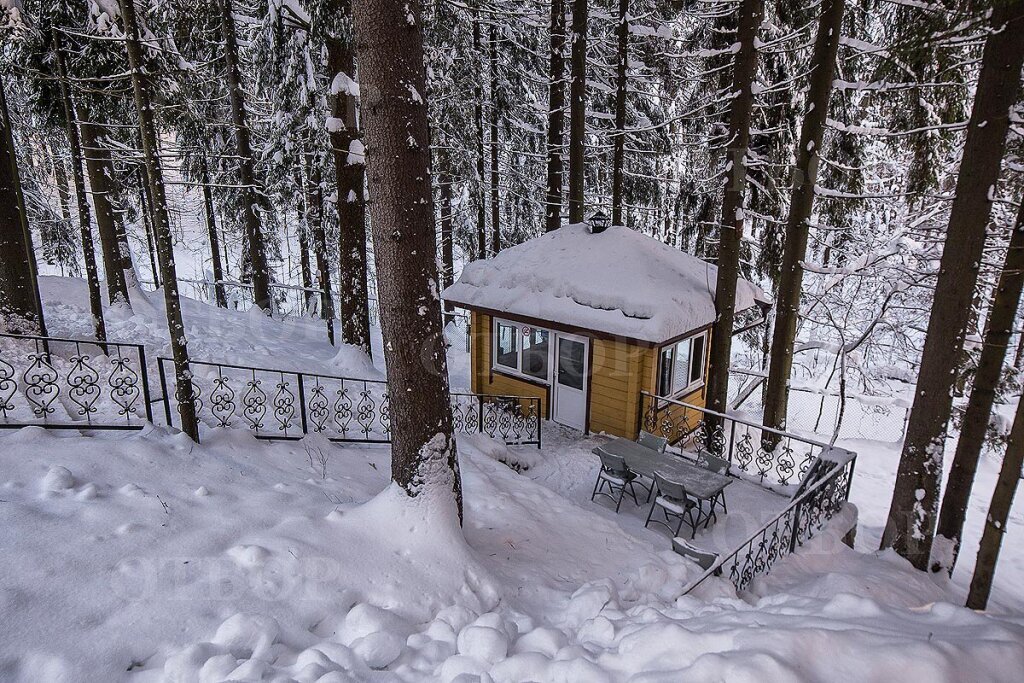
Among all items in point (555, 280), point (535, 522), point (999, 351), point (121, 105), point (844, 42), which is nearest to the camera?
point (535, 522)

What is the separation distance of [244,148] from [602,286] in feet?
38.2

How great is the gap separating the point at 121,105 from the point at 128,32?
12.1 metres

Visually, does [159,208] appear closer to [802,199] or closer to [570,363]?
[570,363]

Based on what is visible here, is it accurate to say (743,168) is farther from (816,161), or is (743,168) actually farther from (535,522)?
(535,522)

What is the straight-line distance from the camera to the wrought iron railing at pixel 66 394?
5.54m

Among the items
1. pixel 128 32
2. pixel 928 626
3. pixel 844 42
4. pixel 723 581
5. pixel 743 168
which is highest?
pixel 844 42

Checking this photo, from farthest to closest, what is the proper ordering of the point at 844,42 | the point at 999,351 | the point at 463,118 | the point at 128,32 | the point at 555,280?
the point at 463,118, the point at 555,280, the point at 844,42, the point at 999,351, the point at 128,32

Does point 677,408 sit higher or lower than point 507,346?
lower

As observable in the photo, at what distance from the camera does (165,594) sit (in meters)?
3.48

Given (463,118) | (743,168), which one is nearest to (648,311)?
(743,168)

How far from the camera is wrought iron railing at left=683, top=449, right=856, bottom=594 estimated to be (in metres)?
5.67

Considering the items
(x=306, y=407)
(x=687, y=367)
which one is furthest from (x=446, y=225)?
(x=306, y=407)

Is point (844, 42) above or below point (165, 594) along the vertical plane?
above

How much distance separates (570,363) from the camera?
428 inches
